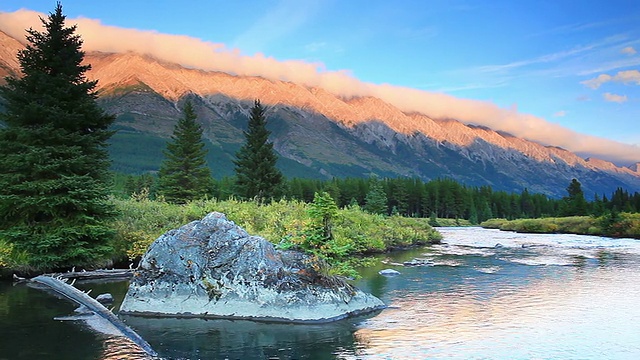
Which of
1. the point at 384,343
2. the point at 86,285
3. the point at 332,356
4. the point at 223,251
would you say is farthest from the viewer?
the point at 86,285

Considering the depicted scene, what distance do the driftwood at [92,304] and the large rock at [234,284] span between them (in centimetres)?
148

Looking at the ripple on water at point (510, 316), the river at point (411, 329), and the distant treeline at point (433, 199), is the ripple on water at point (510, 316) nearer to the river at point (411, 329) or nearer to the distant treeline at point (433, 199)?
the river at point (411, 329)

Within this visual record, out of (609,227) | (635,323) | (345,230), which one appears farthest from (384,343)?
(609,227)

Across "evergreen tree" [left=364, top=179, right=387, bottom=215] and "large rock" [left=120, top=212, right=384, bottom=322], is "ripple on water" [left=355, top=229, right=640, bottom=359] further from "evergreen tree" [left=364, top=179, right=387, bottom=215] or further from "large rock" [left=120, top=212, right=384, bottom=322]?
"evergreen tree" [left=364, top=179, right=387, bottom=215]

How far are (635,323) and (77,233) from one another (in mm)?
29199

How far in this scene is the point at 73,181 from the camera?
28.3 m

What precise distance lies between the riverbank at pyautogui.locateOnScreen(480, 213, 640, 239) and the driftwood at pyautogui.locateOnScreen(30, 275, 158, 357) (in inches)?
3080

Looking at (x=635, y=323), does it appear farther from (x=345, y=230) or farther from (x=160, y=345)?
(x=345, y=230)

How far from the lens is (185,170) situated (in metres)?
64.0

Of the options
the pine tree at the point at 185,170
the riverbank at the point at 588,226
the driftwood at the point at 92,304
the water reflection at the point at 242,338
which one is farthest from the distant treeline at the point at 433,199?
the water reflection at the point at 242,338

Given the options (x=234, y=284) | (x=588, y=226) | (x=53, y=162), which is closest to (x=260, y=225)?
(x=53, y=162)

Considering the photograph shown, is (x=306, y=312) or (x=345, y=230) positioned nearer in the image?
(x=306, y=312)

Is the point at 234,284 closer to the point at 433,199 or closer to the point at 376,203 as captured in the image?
the point at 376,203

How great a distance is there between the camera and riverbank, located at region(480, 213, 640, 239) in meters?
75.4
